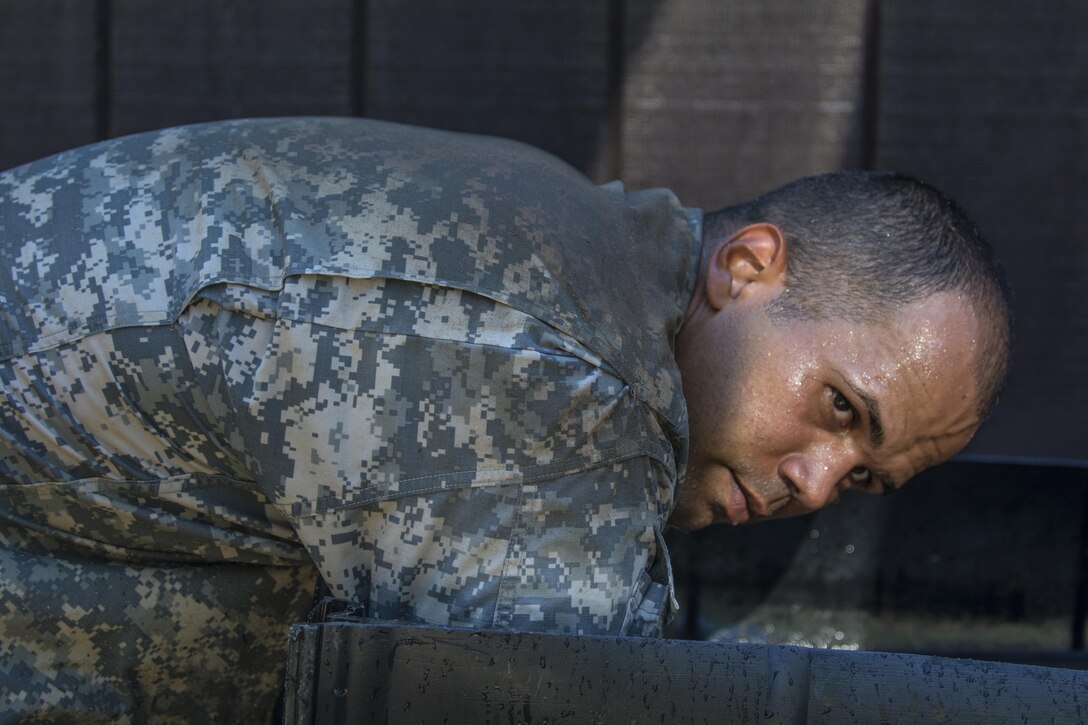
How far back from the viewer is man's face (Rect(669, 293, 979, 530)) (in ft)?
5.10

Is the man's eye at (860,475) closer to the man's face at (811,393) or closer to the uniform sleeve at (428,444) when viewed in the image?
the man's face at (811,393)

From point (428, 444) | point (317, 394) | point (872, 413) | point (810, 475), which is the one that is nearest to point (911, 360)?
point (872, 413)

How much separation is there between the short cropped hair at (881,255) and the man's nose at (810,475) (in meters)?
0.21

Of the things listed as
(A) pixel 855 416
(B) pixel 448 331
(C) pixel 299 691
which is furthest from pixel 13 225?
(A) pixel 855 416

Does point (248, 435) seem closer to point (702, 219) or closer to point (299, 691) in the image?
point (299, 691)

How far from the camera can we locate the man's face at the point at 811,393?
1.55 m

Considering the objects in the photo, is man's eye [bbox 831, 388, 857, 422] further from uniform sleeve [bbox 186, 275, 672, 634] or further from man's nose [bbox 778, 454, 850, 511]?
uniform sleeve [bbox 186, 275, 672, 634]

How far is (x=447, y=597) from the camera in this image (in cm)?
123

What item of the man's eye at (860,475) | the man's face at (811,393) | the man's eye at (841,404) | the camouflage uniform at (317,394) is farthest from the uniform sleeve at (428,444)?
the man's eye at (860,475)

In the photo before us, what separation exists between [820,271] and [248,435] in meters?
0.83

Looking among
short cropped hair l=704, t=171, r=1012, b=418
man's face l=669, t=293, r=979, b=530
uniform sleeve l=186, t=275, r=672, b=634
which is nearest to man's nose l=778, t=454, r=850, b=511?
man's face l=669, t=293, r=979, b=530

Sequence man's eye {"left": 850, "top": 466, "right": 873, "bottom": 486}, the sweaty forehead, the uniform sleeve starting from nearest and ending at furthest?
the uniform sleeve → the sweaty forehead → man's eye {"left": 850, "top": 466, "right": 873, "bottom": 486}

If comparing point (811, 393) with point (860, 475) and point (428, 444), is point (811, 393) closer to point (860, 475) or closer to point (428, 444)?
point (860, 475)

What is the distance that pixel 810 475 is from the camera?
5.30ft
